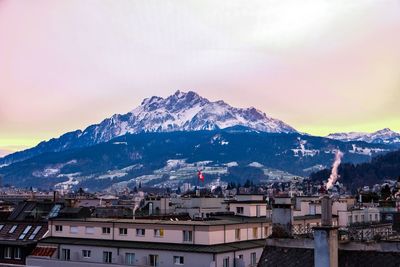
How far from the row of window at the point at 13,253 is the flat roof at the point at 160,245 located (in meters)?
4.74

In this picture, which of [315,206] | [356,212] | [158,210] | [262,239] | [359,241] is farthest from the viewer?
[158,210]

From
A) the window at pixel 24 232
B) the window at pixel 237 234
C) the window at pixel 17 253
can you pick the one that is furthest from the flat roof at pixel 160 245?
the window at pixel 24 232

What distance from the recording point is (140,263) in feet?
193

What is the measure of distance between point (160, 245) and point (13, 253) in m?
19.3

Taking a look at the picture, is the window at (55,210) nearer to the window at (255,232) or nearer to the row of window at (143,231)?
the row of window at (143,231)

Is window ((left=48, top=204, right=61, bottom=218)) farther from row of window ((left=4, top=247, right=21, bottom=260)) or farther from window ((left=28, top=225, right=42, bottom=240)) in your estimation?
row of window ((left=4, top=247, right=21, bottom=260))

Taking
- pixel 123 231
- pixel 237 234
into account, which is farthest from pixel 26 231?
pixel 237 234

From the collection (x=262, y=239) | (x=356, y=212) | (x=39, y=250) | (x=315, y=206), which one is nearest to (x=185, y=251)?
(x=262, y=239)

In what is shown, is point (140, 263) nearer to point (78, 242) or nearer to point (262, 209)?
point (78, 242)

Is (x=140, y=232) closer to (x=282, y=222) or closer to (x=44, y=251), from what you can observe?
(x=44, y=251)

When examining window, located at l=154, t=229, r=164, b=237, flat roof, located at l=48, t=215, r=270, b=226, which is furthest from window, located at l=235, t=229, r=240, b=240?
window, located at l=154, t=229, r=164, b=237

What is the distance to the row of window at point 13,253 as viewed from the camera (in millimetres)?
69875

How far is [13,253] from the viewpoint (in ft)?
231

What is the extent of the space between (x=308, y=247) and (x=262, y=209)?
4039 centimetres
